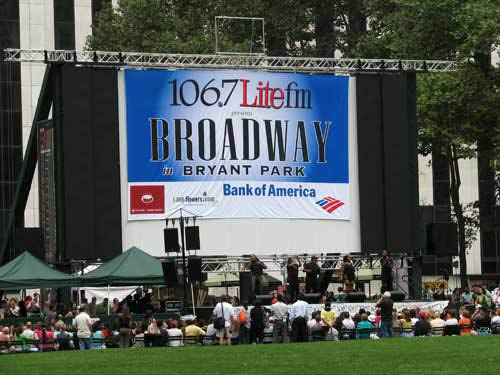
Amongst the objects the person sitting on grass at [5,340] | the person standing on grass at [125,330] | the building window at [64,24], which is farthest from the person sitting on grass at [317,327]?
the building window at [64,24]

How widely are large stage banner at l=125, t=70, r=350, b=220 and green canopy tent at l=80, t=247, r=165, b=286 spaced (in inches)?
160

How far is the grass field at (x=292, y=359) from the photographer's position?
23.5 metres

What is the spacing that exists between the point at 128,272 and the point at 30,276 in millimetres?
2526

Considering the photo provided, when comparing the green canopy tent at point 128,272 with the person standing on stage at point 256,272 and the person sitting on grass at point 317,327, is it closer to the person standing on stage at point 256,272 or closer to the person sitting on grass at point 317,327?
the person standing on stage at point 256,272

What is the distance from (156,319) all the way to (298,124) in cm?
1006

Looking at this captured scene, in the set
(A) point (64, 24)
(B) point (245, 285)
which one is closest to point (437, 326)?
(B) point (245, 285)

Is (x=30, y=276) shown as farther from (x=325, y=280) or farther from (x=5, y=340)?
(x=325, y=280)

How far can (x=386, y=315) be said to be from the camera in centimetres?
3572

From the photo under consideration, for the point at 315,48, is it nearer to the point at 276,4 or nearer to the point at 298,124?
the point at 276,4

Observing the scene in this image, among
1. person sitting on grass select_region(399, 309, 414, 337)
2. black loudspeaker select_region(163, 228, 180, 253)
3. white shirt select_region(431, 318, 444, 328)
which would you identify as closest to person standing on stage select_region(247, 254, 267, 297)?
black loudspeaker select_region(163, 228, 180, 253)

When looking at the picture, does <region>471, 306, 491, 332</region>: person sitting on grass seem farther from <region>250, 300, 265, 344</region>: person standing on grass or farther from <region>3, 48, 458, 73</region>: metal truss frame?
<region>3, 48, 458, 73</region>: metal truss frame

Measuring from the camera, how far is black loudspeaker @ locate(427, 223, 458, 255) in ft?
147

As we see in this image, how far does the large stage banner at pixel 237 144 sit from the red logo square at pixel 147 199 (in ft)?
0.10

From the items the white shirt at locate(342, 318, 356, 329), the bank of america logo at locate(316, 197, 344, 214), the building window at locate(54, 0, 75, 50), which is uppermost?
the building window at locate(54, 0, 75, 50)
